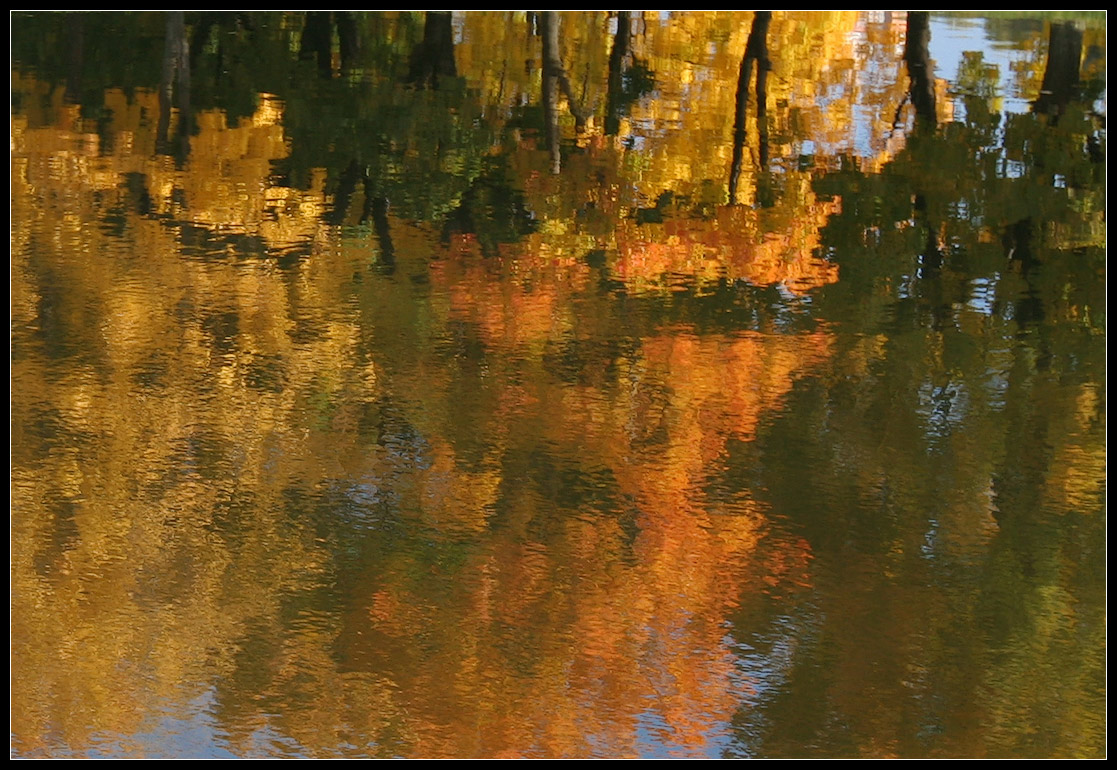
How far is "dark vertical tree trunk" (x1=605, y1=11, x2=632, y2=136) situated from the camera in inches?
140

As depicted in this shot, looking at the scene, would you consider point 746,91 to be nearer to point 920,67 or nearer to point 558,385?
point 920,67

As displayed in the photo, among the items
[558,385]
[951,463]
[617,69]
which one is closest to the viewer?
[951,463]

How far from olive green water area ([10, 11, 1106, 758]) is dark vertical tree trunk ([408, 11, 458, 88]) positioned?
20 millimetres

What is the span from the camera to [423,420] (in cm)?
347

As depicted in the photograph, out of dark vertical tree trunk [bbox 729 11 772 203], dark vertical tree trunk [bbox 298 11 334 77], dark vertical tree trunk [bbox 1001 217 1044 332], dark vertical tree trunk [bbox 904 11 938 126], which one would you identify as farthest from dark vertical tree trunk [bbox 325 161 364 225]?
dark vertical tree trunk [bbox 1001 217 1044 332]

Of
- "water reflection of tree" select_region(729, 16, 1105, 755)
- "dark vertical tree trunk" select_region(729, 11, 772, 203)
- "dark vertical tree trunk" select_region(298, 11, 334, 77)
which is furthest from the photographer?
"dark vertical tree trunk" select_region(298, 11, 334, 77)

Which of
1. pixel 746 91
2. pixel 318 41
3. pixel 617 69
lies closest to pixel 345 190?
pixel 318 41

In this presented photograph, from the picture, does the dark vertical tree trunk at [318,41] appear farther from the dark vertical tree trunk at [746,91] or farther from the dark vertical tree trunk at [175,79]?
the dark vertical tree trunk at [746,91]

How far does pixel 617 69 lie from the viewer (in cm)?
361

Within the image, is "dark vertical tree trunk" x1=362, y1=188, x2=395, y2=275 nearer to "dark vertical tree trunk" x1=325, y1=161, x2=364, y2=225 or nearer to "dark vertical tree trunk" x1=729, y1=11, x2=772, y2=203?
"dark vertical tree trunk" x1=325, y1=161, x2=364, y2=225

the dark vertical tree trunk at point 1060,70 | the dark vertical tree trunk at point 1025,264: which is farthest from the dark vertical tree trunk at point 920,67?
the dark vertical tree trunk at point 1025,264

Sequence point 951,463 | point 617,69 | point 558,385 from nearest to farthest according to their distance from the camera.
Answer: point 951,463, point 558,385, point 617,69

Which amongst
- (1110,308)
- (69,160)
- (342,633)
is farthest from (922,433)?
(69,160)

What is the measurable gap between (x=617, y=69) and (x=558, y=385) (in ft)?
3.07
